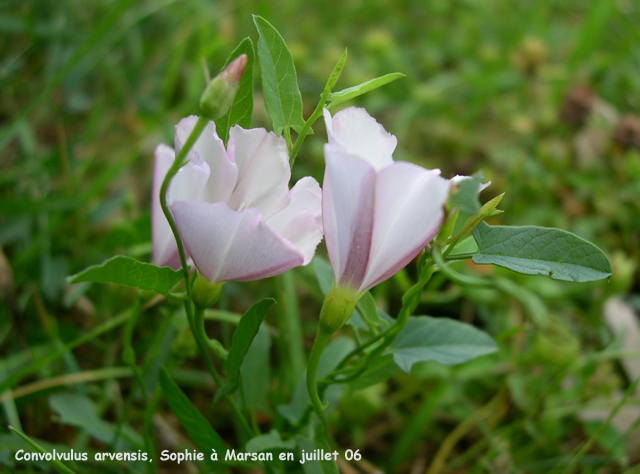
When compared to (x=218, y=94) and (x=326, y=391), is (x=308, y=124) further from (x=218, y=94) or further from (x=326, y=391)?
(x=326, y=391)

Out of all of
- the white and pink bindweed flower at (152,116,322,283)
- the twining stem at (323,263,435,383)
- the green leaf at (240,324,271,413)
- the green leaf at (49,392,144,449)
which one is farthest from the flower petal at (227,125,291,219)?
the green leaf at (49,392,144,449)

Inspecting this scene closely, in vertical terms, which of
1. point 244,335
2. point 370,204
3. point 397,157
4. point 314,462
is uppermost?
point 370,204

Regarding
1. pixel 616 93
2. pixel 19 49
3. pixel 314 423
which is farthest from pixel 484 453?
pixel 19 49

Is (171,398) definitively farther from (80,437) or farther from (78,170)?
(78,170)

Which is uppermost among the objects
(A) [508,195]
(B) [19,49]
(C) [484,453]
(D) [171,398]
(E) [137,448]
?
(B) [19,49]

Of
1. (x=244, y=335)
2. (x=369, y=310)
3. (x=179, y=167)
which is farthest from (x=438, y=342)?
(x=179, y=167)

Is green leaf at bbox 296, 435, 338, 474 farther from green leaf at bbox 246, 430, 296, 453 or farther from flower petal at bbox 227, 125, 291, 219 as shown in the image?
flower petal at bbox 227, 125, 291, 219

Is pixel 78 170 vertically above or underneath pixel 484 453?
above
